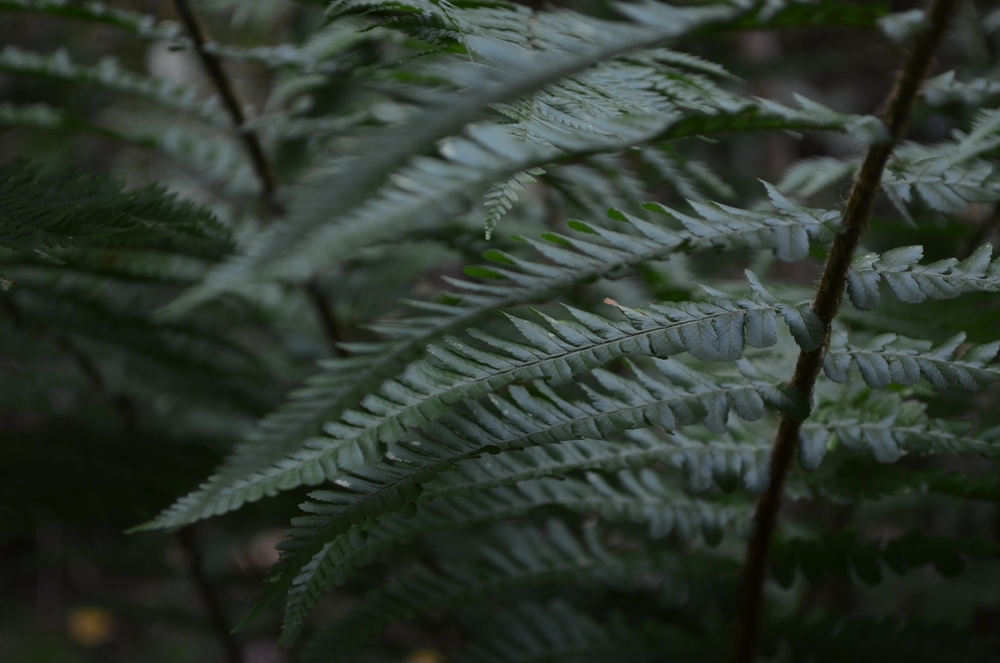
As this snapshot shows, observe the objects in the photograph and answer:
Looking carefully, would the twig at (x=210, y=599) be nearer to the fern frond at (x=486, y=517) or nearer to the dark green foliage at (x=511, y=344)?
the dark green foliage at (x=511, y=344)

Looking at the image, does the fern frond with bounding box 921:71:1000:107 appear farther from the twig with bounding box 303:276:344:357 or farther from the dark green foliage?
the twig with bounding box 303:276:344:357

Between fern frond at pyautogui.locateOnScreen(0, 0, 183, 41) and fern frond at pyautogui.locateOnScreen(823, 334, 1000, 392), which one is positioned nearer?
fern frond at pyautogui.locateOnScreen(823, 334, 1000, 392)

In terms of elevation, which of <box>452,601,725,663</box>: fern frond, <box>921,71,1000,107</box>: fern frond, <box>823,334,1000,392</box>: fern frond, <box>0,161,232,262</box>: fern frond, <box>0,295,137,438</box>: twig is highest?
<box>921,71,1000,107</box>: fern frond

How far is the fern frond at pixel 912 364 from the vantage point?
61 centimetres

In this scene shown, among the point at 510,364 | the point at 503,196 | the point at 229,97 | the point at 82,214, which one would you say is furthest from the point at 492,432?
the point at 229,97

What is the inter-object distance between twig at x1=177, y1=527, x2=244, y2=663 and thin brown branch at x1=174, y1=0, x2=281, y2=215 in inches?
21.9

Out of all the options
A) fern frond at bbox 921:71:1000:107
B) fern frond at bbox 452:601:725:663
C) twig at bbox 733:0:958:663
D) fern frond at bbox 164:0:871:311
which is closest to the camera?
fern frond at bbox 164:0:871:311

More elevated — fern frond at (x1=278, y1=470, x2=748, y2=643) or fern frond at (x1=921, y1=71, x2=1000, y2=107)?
fern frond at (x1=921, y1=71, x2=1000, y2=107)

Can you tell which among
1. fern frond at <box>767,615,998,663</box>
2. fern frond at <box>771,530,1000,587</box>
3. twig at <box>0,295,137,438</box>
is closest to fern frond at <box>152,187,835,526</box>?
fern frond at <box>771,530,1000,587</box>

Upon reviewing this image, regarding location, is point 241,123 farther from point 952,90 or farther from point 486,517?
point 952,90

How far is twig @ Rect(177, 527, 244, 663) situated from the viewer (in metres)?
1.24

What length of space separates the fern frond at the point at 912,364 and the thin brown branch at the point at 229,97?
2.58ft

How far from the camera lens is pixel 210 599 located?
4.22 ft

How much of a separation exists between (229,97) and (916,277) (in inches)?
34.5
